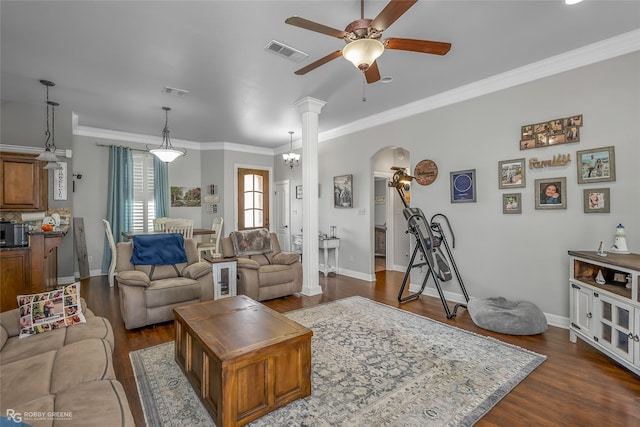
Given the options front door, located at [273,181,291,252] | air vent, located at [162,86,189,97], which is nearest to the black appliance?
air vent, located at [162,86,189,97]

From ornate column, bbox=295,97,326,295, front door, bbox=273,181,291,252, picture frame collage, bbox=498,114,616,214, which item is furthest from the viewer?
front door, bbox=273,181,291,252

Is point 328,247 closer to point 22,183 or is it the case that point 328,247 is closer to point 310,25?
point 310,25

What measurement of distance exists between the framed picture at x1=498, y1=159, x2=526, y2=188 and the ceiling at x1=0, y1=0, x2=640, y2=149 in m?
1.13

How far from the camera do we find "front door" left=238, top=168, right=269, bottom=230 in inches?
294

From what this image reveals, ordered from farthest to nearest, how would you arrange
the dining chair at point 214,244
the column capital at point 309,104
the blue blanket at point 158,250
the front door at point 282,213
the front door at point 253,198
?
1. the front door at point 282,213
2. the front door at point 253,198
3. the dining chair at point 214,244
4. the column capital at point 309,104
5. the blue blanket at point 158,250

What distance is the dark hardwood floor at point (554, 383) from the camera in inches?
74.7

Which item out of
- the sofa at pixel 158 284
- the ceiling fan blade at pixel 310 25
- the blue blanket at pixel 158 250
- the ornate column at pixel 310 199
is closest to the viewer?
the ceiling fan blade at pixel 310 25

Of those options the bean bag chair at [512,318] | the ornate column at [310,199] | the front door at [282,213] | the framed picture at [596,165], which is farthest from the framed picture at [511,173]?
the front door at [282,213]

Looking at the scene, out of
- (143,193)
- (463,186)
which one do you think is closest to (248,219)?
(143,193)

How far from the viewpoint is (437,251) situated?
4289 millimetres

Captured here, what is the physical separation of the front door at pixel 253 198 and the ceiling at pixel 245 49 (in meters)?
2.75

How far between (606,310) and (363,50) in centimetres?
292

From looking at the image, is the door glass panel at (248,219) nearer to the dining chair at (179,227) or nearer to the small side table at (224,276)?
the dining chair at (179,227)

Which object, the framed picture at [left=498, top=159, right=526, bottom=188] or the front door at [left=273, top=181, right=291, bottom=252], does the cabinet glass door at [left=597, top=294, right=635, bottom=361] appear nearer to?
the framed picture at [left=498, top=159, right=526, bottom=188]
